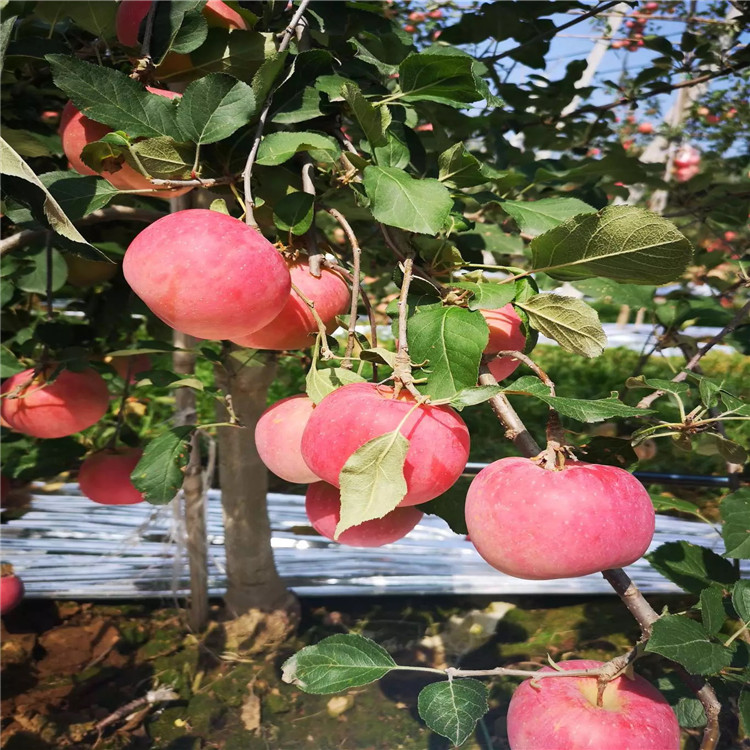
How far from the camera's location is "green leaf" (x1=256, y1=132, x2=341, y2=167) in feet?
1.88

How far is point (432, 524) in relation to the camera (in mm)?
1756

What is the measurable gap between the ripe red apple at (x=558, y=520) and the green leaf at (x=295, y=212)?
0.27 metres

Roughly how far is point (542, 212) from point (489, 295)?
Result: 7.4 inches

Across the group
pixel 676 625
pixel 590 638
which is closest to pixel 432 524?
pixel 590 638

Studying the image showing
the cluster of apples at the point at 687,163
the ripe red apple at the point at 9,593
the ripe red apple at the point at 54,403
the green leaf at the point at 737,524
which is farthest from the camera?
the cluster of apples at the point at 687,163

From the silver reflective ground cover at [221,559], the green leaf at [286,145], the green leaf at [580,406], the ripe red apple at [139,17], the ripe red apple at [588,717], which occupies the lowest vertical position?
the silver reflective ground cover at [221,559]

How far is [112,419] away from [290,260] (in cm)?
205

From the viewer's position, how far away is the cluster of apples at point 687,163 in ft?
13.5

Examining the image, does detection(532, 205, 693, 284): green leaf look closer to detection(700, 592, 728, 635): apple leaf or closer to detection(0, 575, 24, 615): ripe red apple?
detection(700, 592, 728, 635): apple leaf

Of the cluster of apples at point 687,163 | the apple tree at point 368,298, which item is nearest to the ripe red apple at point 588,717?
the apple tree at point 368,298

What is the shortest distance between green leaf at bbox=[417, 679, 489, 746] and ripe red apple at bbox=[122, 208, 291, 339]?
0.33 meters

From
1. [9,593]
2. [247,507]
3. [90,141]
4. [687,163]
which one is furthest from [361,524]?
[687,163]

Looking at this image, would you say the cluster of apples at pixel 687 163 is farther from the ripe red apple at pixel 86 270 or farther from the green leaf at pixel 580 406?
the green leaf at pixel 580 406

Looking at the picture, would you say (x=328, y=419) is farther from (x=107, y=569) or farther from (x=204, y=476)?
(x=107, y=569)
